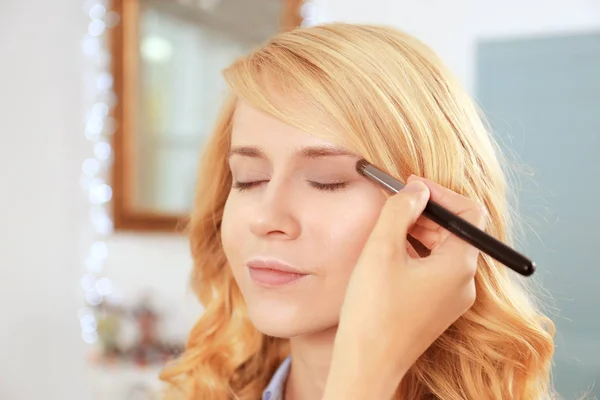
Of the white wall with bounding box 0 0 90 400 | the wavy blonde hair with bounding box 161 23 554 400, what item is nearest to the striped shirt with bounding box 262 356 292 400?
the wavy blonde hair with bounding box 161 23 554 400

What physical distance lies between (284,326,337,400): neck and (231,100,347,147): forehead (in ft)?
0.72

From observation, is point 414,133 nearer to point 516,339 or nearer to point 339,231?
point 339,231

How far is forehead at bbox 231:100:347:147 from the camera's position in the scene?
674 mm

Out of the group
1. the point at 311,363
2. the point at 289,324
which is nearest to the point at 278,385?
the point at 311,363

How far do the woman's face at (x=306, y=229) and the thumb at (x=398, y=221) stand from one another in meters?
0.12

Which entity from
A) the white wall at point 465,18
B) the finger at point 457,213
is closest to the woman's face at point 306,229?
the finger at point 457,213

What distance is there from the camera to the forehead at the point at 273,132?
0.67 metres

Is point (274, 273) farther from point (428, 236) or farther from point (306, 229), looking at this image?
point (428, 236)

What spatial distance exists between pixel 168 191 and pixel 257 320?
4.06 ft

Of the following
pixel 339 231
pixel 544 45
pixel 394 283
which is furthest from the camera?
pixel 544 45

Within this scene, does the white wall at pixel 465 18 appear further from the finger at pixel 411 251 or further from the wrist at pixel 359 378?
the wrist at pixel 359 378

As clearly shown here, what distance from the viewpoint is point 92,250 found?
1924mm

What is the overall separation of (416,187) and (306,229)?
0.48 ft

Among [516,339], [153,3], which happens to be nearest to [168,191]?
[153,3]
